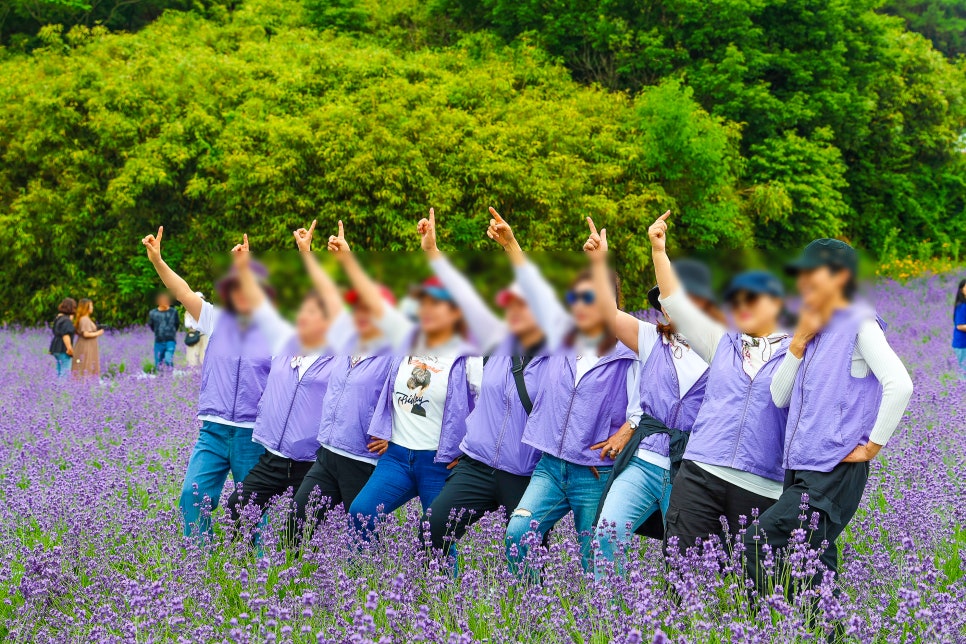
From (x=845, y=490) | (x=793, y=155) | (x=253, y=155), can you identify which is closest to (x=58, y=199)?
(x=253, y=155)

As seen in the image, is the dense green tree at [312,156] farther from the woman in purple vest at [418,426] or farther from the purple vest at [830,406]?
the purple vest at [830,406]

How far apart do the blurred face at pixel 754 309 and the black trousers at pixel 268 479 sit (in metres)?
2.77

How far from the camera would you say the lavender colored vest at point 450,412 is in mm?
4551

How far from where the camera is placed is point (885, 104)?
102ft

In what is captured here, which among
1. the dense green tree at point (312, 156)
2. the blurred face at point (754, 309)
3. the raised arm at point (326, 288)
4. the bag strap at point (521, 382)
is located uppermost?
the raised arm at point (326, 288)

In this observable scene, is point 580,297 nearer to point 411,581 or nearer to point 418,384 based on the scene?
point 411,581

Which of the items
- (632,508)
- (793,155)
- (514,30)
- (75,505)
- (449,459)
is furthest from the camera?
(514,30)

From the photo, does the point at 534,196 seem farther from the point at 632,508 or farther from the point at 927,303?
the point at 632,508

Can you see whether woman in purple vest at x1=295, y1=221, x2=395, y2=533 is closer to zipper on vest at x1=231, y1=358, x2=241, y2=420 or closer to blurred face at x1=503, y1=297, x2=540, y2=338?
zipper on vest at x1=231, y1=358, x2=241, y2=420

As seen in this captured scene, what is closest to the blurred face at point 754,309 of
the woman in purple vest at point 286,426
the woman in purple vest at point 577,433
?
the woman in purple vest at point 577,433

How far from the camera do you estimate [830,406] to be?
3.38 metres

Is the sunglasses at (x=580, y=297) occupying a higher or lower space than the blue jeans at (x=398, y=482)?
higher

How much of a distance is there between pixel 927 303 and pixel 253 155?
13997 millimetres

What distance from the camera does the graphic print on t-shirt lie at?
15.2 ft
